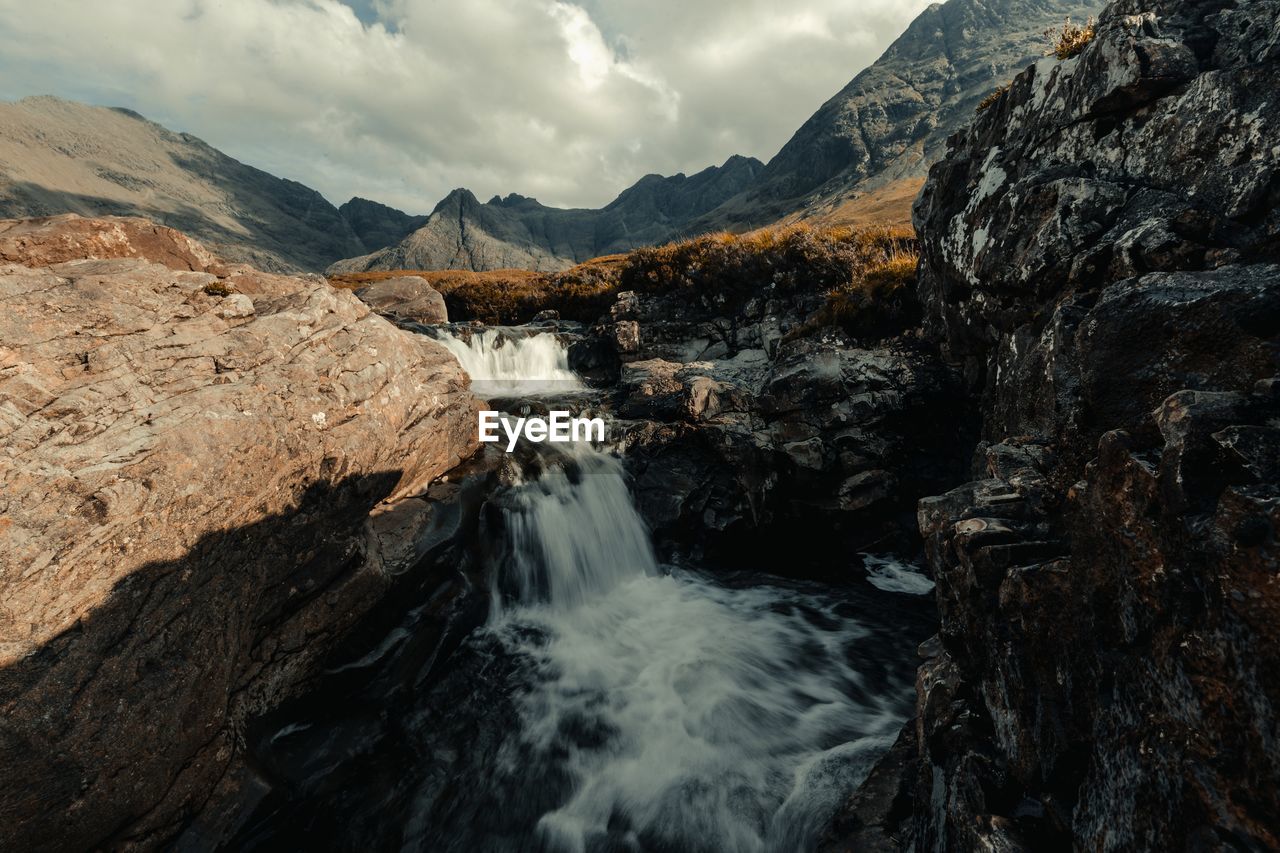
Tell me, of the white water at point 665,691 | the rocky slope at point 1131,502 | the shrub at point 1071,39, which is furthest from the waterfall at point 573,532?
the shrub at point 1071,39

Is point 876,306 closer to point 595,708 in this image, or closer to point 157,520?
point 595,708

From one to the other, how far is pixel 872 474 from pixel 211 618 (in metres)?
14.5

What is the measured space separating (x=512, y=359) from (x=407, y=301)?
13.4m

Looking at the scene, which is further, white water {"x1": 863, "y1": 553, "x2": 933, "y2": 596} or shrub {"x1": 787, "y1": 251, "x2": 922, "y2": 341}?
shrub {"x1": 787, "y1": 251, "x2": 922, "y2": 341}

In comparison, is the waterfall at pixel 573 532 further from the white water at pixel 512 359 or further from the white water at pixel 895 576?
the white water at pixel 512 359

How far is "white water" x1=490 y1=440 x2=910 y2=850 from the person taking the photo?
25.1ft

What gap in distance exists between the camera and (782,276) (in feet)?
78.0

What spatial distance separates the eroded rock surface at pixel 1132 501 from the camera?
9.27 feet

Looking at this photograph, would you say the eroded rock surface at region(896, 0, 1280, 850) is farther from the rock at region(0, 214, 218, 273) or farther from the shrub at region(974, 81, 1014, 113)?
the rock at region(0, 214, 218, 273)

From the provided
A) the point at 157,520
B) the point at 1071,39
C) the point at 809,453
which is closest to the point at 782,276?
the point at 809,453

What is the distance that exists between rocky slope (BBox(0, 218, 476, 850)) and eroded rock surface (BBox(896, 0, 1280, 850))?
8.95m

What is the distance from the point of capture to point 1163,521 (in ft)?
10.9

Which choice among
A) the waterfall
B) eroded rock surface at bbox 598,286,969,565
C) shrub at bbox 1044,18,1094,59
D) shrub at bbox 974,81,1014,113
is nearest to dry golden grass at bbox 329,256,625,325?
eroded rock surface at bbox 598,286,969,565

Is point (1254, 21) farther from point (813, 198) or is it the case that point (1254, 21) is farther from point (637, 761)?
point (813, 198)
